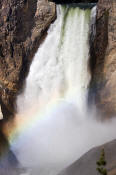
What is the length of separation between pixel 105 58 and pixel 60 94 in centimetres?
466

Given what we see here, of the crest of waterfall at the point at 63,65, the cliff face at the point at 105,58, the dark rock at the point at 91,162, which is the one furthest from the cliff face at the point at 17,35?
the dark rock at the point at 91,162

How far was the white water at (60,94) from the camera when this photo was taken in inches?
836

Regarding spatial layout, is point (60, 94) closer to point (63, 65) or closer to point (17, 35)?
point (63, 65)

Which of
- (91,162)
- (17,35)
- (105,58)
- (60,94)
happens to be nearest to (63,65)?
(60,94)

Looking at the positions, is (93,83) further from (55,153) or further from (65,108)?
(55,153)

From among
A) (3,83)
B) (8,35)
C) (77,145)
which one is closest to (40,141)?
(77,145)

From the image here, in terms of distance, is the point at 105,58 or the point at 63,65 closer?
the point at 105,58

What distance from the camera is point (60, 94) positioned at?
2288 cm

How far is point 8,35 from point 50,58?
383cm

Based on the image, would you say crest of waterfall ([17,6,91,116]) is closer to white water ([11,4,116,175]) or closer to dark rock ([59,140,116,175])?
white water ([11,4,116,175])

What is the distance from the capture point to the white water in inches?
836

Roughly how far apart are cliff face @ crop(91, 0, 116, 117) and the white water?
0.83 m

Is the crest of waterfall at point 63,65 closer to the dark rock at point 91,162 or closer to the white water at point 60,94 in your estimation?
the white water at point 60,94

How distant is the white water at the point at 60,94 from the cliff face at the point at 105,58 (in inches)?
32.5
